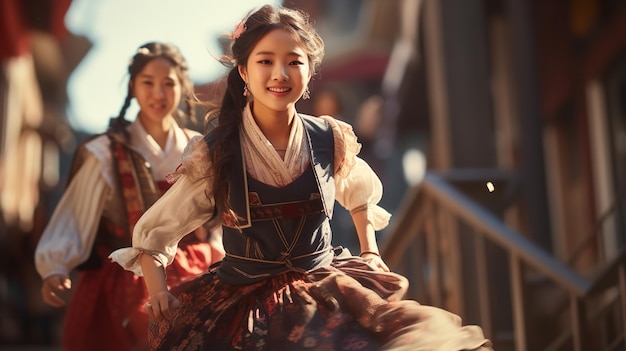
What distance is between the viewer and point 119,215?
8.01ft

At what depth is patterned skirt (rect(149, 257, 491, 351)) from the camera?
6.05 feet

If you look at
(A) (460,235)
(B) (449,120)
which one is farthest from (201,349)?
(B) (449,120)

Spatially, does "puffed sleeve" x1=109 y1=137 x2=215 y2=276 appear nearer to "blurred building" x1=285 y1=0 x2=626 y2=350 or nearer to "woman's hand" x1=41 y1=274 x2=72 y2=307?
"blurred building" x1=285 y1=0 x2=626 y2=350

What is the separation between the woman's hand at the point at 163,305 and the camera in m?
1.96

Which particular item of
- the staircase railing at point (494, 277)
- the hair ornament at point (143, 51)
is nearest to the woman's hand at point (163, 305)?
the hair ornament at point (143, 51)

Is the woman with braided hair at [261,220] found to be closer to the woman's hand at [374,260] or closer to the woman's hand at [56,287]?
the woman's hand at [374,260]

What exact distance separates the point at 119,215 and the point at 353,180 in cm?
64

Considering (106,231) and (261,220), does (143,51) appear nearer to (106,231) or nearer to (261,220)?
(106,231)

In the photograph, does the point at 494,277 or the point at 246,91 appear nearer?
the point at 246,91

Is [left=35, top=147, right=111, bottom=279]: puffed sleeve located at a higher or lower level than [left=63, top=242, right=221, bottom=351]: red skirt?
higher

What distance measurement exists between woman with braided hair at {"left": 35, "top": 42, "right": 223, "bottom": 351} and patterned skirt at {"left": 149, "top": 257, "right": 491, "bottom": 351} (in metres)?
0.19

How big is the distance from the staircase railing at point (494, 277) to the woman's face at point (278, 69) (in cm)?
189

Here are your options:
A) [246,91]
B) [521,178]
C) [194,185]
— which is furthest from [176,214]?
[521,178]

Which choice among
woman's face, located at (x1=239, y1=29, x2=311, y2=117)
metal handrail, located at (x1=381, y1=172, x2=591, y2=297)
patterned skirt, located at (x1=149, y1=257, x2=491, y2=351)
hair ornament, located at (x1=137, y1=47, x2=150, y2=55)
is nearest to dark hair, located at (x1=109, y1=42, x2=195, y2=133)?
hair ornament, located at (x1=137, y1=47, x2=150, y2=55)
